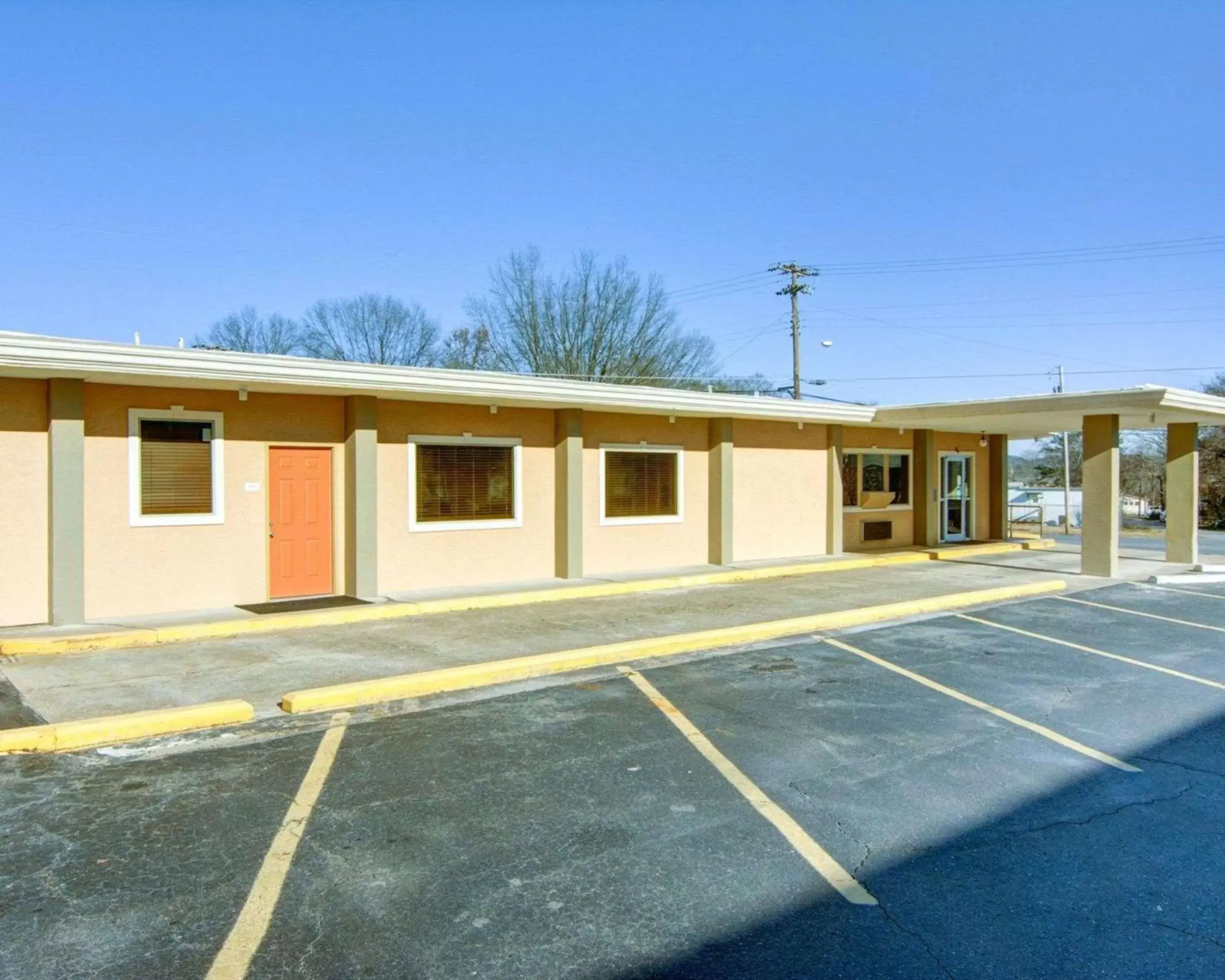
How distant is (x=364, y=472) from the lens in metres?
11.8

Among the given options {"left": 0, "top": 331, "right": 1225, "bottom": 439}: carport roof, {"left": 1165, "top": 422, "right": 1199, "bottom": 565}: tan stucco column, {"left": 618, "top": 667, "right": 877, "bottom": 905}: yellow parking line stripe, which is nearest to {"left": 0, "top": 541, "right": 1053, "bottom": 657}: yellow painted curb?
{"left": 0, "top": 331, "right": 1225, "bottom": 439}: carport roof

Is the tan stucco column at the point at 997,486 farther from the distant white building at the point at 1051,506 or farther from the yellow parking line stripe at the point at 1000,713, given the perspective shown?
the distant white building at the point at 1051,506

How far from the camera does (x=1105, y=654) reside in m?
9.11

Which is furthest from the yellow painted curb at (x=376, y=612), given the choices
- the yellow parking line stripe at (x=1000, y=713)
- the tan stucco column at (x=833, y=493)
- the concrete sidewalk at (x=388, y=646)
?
the yellow parking line stripe at (x=1000, y=713)

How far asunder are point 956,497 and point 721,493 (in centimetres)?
833

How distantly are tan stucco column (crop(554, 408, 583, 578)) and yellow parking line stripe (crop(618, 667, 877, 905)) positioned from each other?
270 inches

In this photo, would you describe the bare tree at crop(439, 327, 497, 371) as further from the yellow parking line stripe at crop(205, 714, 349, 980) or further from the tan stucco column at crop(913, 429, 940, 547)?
the yellow parking line stripe at crop(205, 714, 349, 980)

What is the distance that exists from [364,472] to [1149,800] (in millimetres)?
9587

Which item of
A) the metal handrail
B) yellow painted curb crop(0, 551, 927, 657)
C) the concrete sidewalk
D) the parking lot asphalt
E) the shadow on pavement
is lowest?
the shadow on pavement

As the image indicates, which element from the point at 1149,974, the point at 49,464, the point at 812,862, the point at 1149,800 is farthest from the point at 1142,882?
the point at 49,464

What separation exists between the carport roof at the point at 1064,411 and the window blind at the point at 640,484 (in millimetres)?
5186

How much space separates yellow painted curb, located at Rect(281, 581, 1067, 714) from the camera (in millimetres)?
6973

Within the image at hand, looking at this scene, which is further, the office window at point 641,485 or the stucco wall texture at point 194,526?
the office window at point 641,485

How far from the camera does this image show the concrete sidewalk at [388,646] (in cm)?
713
